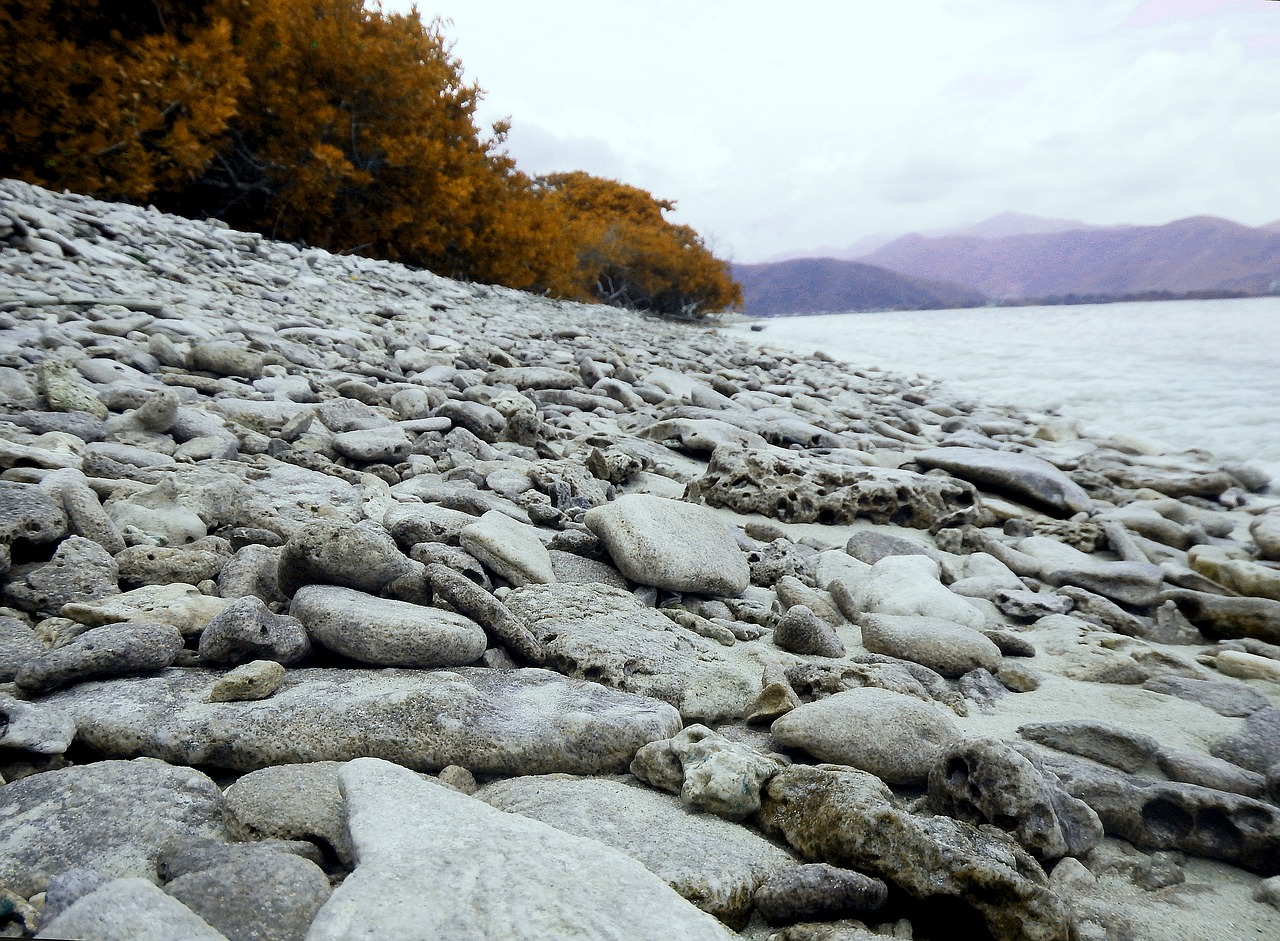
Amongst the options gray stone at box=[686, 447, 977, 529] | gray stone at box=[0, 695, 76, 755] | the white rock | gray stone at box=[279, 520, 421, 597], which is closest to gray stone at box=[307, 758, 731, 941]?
gray stone at box=[0, 695, 76, 755]

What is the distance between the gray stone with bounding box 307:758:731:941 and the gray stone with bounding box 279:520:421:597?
2.31 feet

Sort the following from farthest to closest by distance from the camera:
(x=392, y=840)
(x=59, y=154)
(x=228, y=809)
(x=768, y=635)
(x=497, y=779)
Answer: (x=59, y=154) < (x=768, y=635) < (x=497, y=779) < (x=228, y=809) < (x=392, y=840)

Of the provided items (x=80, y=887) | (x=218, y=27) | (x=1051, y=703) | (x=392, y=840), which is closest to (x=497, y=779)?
(x=392, y=840)

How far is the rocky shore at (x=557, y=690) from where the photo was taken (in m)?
1.09

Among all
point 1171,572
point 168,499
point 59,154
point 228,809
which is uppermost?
point 59,154

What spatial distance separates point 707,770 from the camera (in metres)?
1.42

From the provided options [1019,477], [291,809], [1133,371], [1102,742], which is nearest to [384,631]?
[291,809]

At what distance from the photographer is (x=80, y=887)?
3.03ft

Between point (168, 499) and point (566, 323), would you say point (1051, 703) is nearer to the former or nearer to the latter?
point (168, 499)

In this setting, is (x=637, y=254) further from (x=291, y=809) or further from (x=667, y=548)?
(x=291, y=809)

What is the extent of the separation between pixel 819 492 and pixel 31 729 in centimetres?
307

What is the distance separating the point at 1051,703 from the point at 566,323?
8.82 m

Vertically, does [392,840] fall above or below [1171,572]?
above

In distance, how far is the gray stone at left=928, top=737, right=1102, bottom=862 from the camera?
1.35 meters
